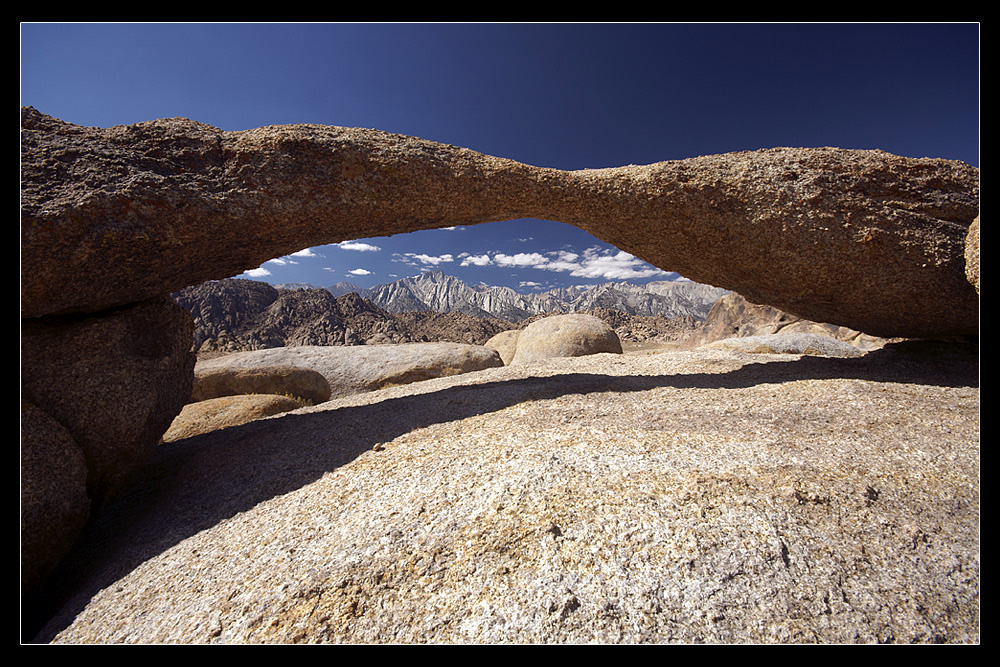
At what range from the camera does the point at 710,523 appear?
2.06m

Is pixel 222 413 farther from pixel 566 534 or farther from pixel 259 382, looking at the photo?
pixel 566 534

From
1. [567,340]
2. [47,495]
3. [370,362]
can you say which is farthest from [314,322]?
[47,495]

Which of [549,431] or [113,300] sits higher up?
[113,300]

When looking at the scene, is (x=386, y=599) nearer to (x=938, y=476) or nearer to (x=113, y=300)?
(x=938, y=476)

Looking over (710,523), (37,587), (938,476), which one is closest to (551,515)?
(710,523)

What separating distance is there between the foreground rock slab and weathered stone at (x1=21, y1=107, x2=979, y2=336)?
5.77 ft

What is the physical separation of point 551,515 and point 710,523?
0.84 m

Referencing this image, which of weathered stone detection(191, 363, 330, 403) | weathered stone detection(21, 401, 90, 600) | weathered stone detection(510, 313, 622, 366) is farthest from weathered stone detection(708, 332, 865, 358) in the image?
weathered stone detection(21, 401, 90, 600)

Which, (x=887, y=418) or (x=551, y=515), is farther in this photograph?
(x=887, y=418)

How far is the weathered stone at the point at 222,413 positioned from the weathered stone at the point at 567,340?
768 cm

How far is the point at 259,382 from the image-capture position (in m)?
8.23

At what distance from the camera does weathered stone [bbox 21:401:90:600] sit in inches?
96.6

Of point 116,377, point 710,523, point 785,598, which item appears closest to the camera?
point 785,598

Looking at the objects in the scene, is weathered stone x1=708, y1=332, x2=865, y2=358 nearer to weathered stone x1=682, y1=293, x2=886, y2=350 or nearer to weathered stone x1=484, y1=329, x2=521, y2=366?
weathered stone x1=682, y1=293, x2=886, y2=350
